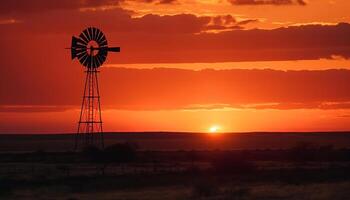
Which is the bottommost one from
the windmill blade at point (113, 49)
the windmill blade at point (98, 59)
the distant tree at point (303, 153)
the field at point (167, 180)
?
the field at point (167, 180)

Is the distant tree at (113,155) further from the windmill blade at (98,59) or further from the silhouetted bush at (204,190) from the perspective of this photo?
the silhouetted bush at (204,190)

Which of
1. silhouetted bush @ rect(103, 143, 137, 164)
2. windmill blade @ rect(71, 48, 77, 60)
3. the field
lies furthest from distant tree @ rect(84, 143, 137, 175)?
windmill blade @ rect(71, 48, 77, 60)

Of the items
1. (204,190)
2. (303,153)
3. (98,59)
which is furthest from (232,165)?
(98,59)

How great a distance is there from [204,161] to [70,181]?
98.7 ft

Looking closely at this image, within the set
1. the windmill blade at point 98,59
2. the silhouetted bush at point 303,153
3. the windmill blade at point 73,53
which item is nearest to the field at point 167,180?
the silhouetted bush at point 303,153

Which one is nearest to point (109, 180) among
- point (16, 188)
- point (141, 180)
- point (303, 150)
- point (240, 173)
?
point (141, 180)

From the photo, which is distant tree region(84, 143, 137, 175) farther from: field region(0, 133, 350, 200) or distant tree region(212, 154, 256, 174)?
distant tree region(212, 154, 256, 174)

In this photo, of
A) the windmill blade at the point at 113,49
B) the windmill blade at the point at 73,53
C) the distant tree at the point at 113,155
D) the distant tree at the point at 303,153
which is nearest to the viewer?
the distant tree at the point at 113,155

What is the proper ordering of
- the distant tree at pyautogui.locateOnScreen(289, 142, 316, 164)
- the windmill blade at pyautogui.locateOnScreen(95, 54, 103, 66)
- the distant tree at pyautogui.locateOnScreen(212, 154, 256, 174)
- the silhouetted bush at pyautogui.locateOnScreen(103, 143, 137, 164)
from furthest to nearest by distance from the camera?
the windmill blade at pyautogui.locateOnScreen(95, 54, 103, 66) → the distant tree at pyautogui.locateOnScreen(289, 142, 316, 164) → the silhouetted bush at pyautogui.locateOnScreen(103, 143, 137, 164) → the distant tree at pyautogui.locateOnScreen(212, 154, 256, 174)

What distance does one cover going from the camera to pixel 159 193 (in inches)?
2327

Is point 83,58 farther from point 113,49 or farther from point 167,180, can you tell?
point 167,180

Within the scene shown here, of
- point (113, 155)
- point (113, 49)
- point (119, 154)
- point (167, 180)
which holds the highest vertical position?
point (113, 49)

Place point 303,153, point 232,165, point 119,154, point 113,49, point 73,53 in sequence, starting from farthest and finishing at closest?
point 113,49, point 73,53, point 303,153, point 119,154, point 232,165

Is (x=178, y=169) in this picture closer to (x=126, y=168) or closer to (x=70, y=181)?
(x=126, y=168)
